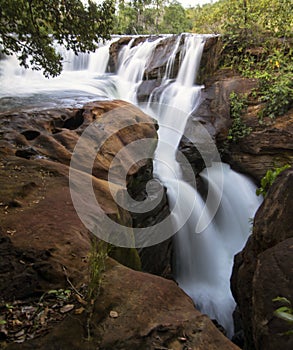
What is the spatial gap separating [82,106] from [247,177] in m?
4.43

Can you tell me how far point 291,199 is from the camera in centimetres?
274

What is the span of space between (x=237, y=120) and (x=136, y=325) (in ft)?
22.2

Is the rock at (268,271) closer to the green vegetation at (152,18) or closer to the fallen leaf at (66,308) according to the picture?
the fallen leaf at (66,308)

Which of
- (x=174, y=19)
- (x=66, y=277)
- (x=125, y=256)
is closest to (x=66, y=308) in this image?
(x=66, y=277)

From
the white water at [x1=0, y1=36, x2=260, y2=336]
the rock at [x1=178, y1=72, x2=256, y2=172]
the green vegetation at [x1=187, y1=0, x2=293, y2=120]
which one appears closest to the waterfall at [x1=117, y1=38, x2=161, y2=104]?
the white water at [x1=0, y1=36, x2=260, y2=336]

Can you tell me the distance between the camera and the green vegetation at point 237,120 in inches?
287

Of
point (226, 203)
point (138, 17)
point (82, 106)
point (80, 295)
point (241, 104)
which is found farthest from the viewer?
point (138, 17)

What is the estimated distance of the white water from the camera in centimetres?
530

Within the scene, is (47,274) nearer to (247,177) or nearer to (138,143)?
(138,143)

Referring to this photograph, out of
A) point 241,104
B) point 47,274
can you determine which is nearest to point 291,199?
point 47,274

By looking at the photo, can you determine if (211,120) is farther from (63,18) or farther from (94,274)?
(94,274)

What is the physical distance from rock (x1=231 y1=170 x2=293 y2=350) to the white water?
155 centimetres

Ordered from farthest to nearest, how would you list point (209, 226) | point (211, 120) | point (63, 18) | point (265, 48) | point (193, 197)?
1. point (265, 48)
2. point (211, 120)
3. point (193, 197)
4. point (209, 226)
5. point (63, 18)

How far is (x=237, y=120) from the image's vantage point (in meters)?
7.45
